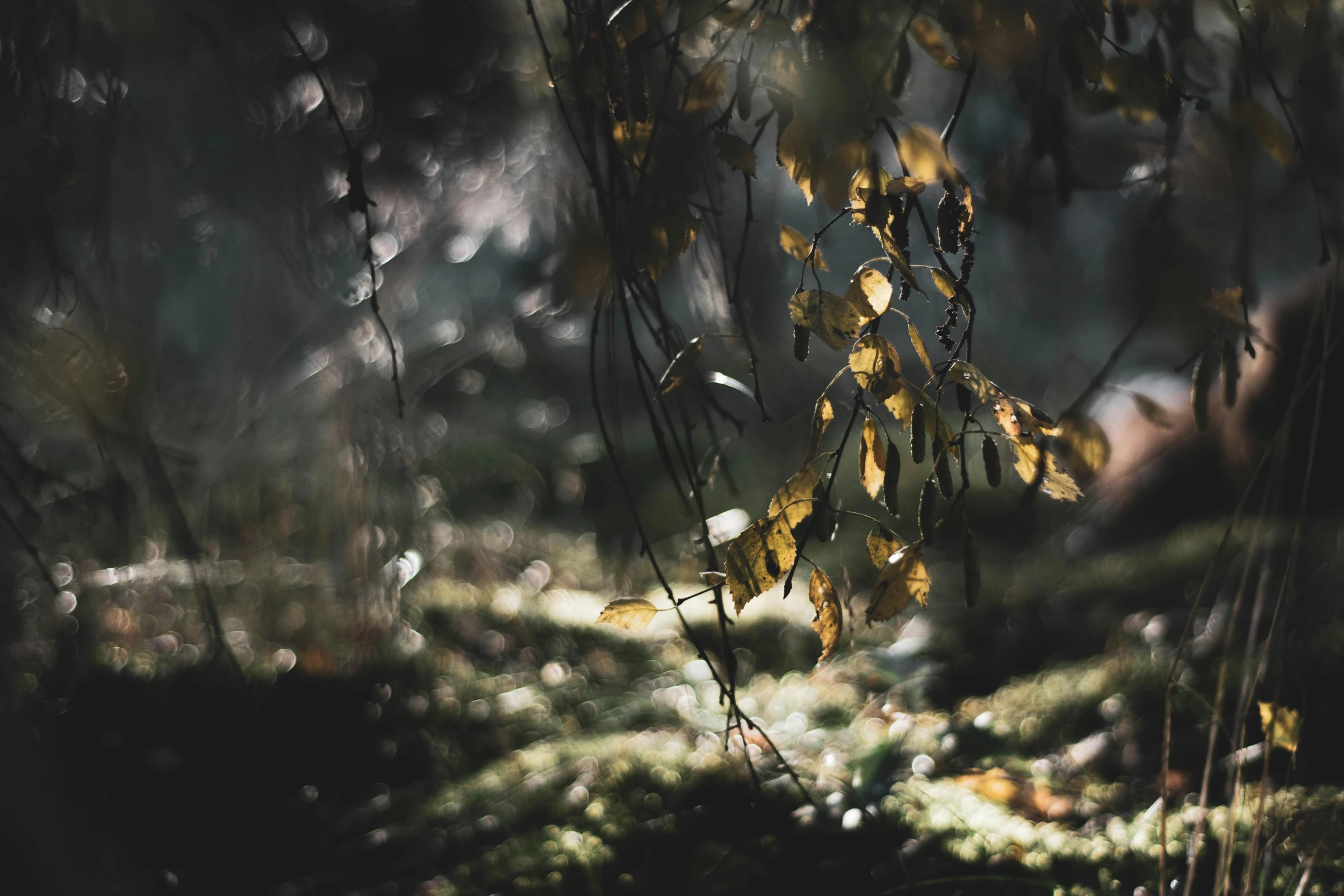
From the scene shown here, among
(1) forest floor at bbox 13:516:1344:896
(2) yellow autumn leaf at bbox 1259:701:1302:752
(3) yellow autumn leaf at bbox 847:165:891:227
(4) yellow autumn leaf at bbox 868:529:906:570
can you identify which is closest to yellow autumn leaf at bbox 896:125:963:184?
(3) yellow autumn leaf at bbox 847:165:891:227

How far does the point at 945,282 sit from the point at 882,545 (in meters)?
0.19

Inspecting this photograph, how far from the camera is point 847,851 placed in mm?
1095

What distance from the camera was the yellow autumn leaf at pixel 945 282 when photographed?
55 centimetres

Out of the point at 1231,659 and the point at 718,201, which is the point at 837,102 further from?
the point at 1231,659

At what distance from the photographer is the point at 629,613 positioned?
2.05ft

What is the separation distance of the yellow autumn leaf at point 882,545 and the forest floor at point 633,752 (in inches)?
6.4

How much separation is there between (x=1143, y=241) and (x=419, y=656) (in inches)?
73.3

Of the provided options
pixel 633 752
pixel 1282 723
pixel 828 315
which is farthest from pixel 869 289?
pixel 633 752

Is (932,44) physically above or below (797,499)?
above

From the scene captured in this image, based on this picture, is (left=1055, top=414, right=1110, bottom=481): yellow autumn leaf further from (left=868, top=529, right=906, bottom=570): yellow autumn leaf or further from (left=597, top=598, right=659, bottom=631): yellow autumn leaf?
(left=597, top=598, right=659, bottom=631): yellow autumn leaf

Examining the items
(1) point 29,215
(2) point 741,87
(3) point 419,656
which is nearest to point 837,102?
(2) point 741,87

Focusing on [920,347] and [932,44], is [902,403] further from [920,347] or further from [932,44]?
[932,44]

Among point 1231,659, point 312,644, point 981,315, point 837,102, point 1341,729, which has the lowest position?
point 1341,729

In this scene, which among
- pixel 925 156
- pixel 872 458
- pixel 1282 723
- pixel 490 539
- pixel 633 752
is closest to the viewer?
pixel 925 156
